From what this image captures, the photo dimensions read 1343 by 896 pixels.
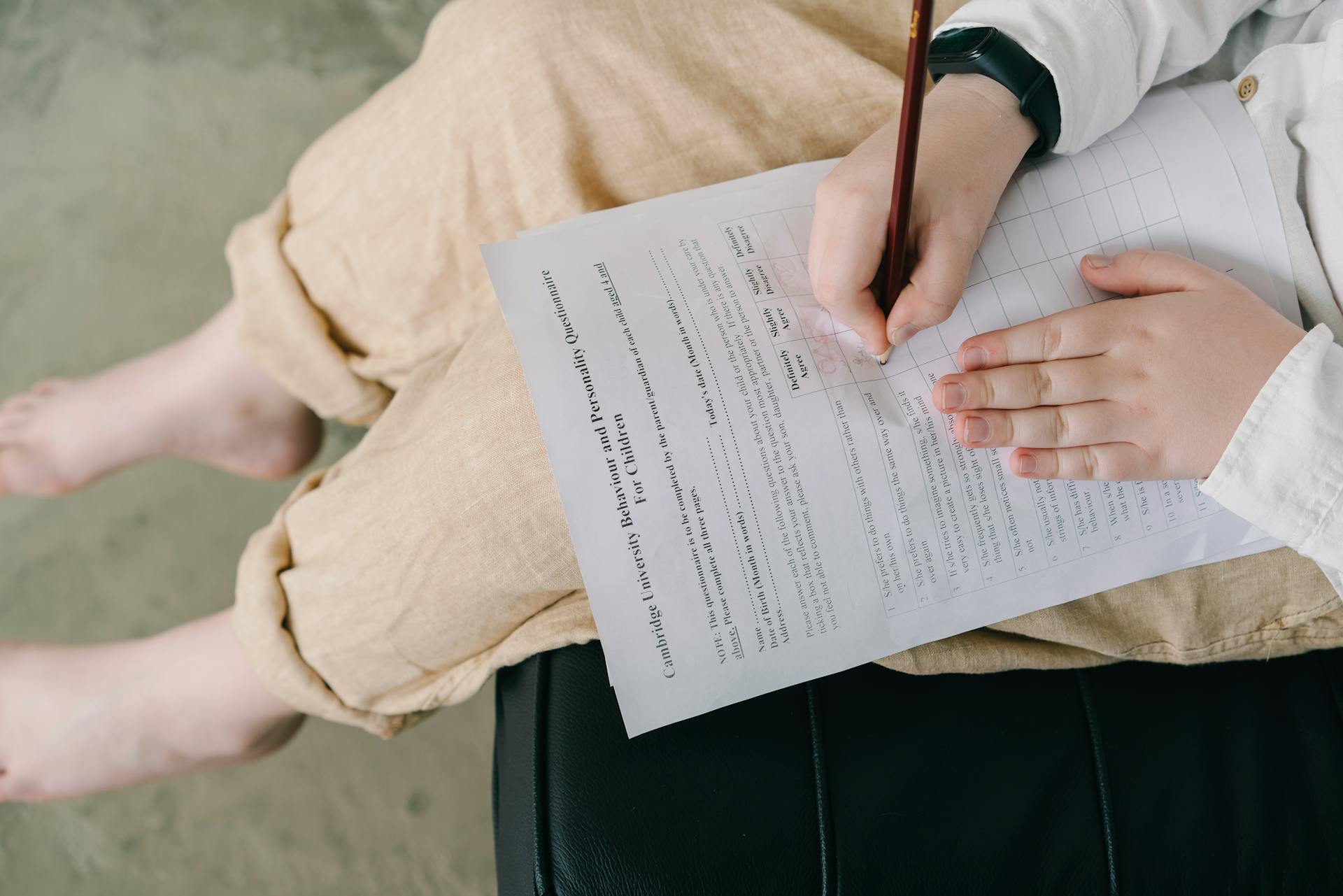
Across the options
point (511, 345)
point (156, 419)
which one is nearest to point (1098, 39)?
point (511, 345)

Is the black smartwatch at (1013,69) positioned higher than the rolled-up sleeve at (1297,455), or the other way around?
the black smartwatch at (1013,69)

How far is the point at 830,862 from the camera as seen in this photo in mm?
476

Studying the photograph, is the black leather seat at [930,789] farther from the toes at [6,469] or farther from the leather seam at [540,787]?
the toes at [6,469]

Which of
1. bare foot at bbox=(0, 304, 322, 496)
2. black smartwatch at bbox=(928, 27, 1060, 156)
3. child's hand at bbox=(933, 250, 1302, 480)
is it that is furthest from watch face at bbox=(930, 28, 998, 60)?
bare foot at bbox=(0, 304, 322, 496)

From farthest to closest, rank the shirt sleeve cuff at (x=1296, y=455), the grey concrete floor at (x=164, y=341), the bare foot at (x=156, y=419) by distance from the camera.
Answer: the grey concrete floor at (x=164, y=341) < the bare foot at (x=156, y=419) < the shirt sleeve cuff at (x=1296, y=455)

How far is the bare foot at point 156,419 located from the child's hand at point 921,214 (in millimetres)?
524

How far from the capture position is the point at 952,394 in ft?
1.50

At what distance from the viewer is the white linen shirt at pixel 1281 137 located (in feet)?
1.44

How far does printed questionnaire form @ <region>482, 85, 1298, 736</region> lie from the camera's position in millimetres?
443

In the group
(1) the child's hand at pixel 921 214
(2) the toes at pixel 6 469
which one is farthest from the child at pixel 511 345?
(2) the toes at pixel 6 469

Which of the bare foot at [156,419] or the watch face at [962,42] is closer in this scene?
the watch face at [962,42]

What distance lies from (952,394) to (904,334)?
4 cm

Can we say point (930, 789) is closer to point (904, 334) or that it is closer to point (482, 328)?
point (904, 334)

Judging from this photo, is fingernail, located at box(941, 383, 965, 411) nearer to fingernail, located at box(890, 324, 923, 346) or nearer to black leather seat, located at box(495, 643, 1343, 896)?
fingernail, located at box(890, 324, 923, 346)
